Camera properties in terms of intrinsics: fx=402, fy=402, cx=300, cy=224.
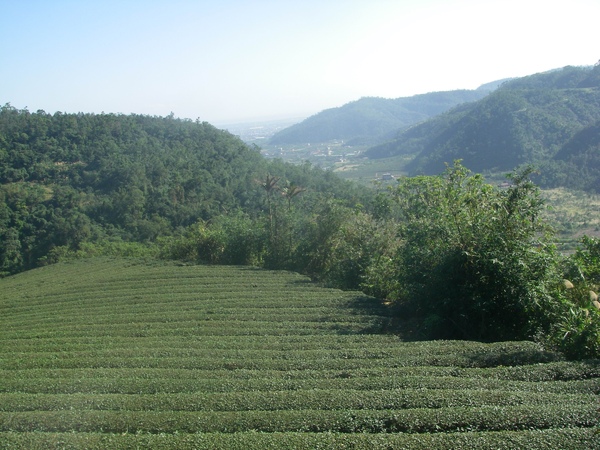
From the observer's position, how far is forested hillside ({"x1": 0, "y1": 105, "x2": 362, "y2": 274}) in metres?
48.8

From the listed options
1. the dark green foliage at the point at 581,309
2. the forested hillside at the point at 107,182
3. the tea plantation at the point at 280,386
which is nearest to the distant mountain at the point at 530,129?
the forested hillside at the point at 107,182

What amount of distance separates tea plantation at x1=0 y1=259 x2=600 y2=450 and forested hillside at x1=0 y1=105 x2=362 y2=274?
91.9 feet

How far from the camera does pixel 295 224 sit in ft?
116

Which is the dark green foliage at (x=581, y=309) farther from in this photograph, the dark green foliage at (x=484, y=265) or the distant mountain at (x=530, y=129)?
the distant mountain at (x=530, y=129)

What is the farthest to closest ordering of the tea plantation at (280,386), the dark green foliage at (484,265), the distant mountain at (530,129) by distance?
the distant mountain at (530,129), the dark green foliage at (484,265), the tea plantation at (280,386)

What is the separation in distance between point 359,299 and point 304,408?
39.1 feet

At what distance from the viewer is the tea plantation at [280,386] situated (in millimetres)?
8523

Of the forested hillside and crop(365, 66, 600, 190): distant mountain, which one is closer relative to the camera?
the forested hillside

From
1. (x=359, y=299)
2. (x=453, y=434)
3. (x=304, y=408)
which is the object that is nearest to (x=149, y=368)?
(x=304, y=408)

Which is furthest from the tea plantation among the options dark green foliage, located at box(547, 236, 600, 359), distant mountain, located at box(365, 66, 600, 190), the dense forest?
distant mountain, located at box(365, 66, 600, 190)

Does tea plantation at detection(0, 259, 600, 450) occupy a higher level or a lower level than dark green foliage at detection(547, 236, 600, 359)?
lower

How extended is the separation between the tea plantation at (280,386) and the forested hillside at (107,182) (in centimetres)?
2800

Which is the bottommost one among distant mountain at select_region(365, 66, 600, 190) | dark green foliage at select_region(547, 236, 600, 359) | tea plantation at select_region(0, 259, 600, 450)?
tea plantation at select_region(0, 259, 600, 450)

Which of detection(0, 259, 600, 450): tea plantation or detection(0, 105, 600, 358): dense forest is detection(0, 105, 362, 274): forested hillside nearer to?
detection(0, 105, 600, 358): dense forest
